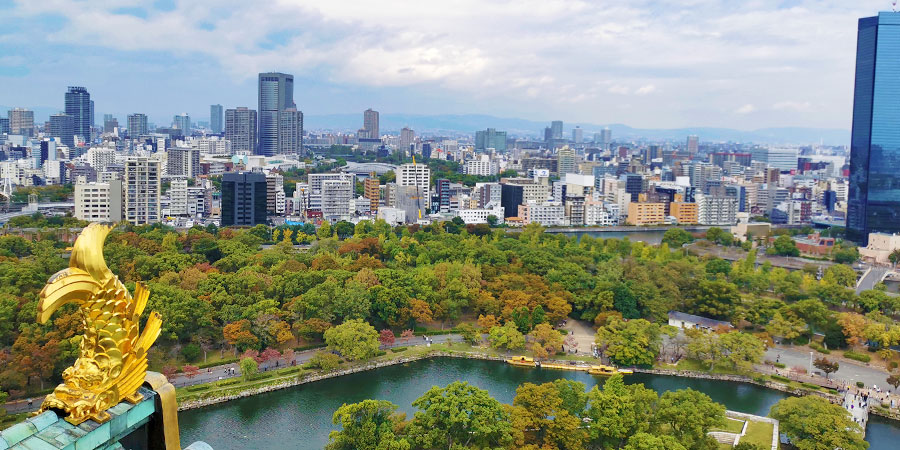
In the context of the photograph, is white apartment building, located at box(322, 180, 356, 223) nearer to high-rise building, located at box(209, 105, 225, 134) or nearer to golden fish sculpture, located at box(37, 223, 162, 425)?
golden fish sculpture, located at box(37, 223, 162, 425)

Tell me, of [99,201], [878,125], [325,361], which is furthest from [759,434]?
[878,125]

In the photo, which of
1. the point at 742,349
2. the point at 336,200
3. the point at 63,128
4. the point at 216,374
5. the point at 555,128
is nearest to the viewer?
the point at 216,374

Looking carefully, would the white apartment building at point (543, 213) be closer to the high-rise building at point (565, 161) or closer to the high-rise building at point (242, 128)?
the high-rise building at point (565, 161)

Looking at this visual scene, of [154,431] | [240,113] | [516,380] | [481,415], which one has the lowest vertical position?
[516,380]

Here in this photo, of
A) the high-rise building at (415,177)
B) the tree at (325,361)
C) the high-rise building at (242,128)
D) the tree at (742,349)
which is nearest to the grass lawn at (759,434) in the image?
the tree at (742,349)

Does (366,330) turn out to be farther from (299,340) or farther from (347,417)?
(347,417)

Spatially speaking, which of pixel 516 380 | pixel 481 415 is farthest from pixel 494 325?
pixel 481 415

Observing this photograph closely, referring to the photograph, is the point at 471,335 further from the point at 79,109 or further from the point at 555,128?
the point at 555,128
